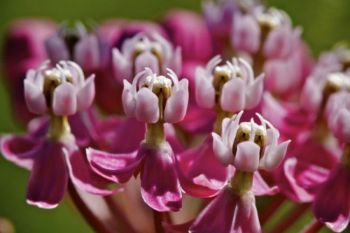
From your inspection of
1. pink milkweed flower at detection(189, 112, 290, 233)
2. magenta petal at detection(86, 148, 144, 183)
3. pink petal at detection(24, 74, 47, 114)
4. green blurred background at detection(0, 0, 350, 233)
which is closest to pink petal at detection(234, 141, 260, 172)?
pink milkweed flower at detection(189, 112, 290, 233)

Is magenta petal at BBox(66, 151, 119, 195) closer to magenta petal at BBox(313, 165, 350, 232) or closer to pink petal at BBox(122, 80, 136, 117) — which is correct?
pink petal at BBox(122, 80, 136, 117)

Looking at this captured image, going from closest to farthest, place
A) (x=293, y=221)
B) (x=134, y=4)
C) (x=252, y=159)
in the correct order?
(x=252, y=159) < (x=293, y=221) < (x=134, y=4)

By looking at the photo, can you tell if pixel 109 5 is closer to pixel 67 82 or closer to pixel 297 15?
pixel 297 15

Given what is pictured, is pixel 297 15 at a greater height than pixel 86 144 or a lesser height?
lesser

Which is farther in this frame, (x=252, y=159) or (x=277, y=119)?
(x=277, y=119)

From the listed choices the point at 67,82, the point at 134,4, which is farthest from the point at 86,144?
the point at 134,4

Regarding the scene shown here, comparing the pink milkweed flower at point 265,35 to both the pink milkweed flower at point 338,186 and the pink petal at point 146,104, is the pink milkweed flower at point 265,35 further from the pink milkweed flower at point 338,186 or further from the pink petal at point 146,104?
the pink petal at point 146,104

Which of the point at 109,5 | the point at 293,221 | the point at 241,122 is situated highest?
the point at 241,122

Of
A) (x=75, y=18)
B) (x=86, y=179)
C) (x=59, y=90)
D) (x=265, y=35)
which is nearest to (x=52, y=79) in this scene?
(x=59, y=90)
